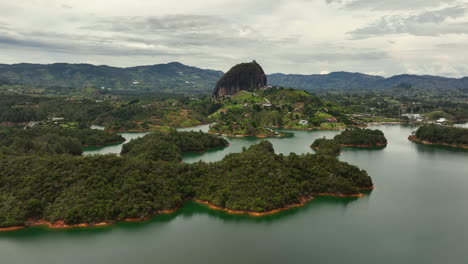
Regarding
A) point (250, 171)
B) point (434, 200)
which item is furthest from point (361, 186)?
point (250, 171)

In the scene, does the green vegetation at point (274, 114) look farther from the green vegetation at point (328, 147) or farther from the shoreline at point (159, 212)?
the shoreline at point (159, 212)

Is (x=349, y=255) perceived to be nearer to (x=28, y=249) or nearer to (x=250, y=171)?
(x=250, y=171)

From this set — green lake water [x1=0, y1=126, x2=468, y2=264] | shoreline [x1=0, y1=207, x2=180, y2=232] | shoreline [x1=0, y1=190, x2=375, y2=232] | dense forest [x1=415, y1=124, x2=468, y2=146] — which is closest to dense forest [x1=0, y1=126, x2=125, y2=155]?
shoreline [x1=0, y1=207, x2=180, y2=232]

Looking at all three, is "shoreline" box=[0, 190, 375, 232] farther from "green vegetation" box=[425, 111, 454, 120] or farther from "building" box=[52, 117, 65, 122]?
"green vegetation" box=[425, 111, 454, 120]

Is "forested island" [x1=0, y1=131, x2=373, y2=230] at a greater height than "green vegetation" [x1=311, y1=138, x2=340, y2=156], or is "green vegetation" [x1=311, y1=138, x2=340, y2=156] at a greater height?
"green vegetation" [x1=311, y1=138, x2=340, y2=156]

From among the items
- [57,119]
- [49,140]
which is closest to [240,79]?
[57,119]

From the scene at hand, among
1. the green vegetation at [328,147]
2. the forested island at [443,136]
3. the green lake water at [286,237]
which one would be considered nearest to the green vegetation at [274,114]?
the green vegetation at [328,147]
